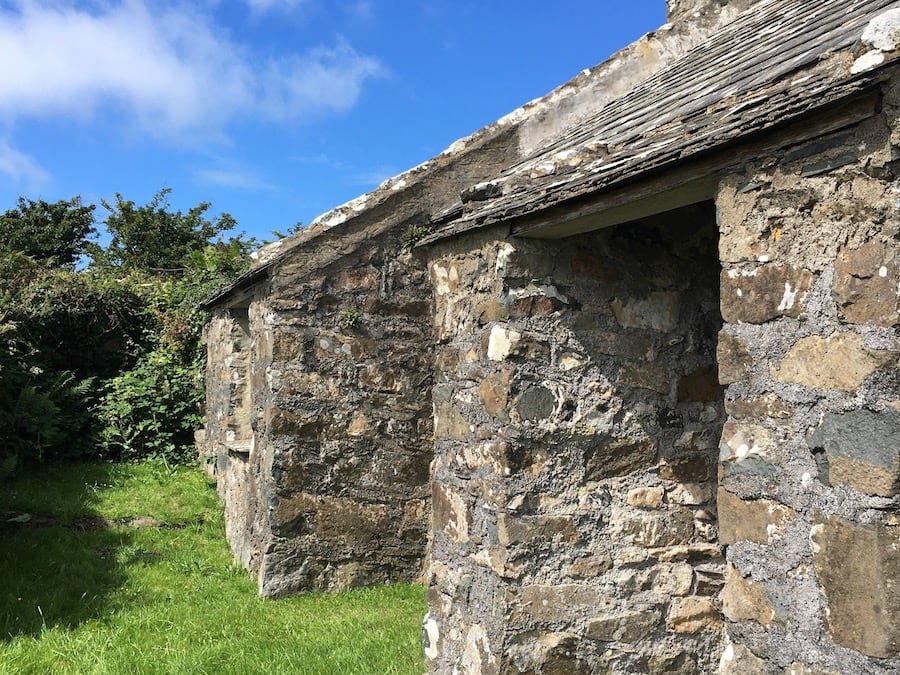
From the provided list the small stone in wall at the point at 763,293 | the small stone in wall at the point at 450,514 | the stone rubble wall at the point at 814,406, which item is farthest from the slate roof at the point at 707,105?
the small stone in wall at the point at 450,514

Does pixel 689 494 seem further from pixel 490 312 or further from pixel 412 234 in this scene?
pixel 412 234

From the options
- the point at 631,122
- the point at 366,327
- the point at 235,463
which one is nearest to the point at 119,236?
the point at 235,463

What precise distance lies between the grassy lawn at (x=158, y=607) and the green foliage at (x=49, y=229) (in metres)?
Answer: 16.6

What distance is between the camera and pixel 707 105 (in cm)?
254

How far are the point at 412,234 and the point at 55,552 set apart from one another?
4.18m

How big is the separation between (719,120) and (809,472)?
1.12 m

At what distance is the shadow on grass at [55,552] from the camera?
4.97 meters

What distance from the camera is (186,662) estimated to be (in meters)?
4.20

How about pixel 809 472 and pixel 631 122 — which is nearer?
pixel 809 472

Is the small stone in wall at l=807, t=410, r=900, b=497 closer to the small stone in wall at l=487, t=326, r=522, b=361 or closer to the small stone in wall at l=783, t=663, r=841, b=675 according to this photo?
the small stone in wall at l=783, t=663, r=841, b=675

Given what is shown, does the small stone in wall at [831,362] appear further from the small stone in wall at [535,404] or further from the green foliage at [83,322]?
the green foliage at [83,322]

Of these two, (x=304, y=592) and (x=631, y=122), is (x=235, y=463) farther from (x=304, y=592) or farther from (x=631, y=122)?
(x=631, y=122)

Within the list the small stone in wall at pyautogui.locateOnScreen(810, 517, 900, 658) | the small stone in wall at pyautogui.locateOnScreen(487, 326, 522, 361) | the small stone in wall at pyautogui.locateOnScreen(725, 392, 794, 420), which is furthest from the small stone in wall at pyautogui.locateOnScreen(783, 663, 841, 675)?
the small stone in wall at pyautogui.locateOnScreen(487, 326, 522, 361)

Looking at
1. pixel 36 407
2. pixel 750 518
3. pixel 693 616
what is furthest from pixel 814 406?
pixel 36 407
